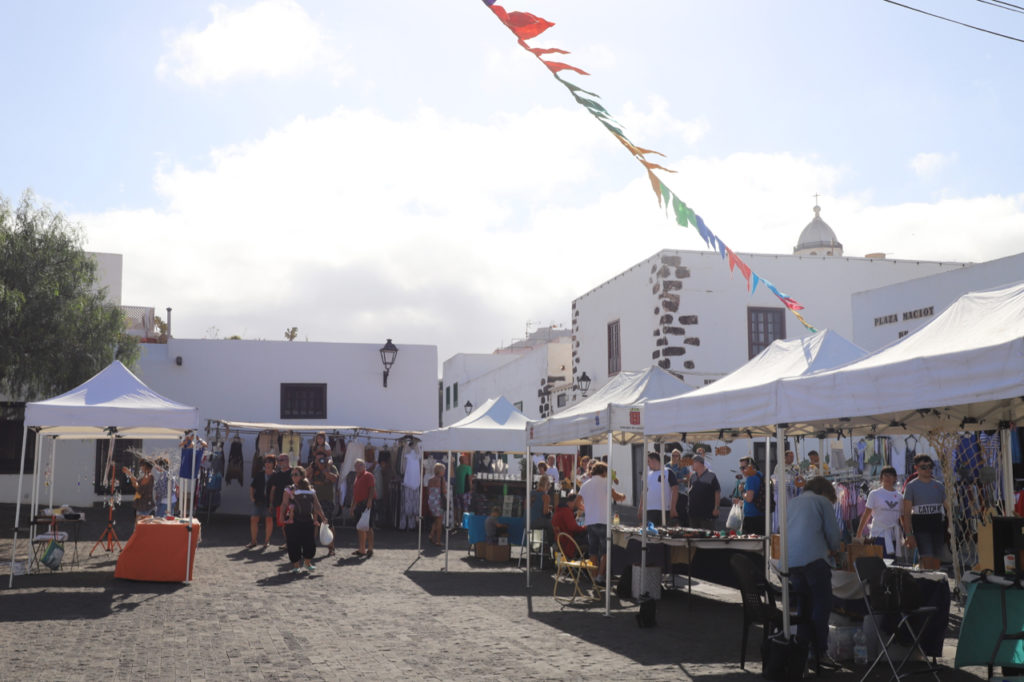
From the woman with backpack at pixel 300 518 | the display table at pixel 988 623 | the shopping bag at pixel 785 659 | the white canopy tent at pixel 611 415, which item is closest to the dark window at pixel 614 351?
the white canopy tent at pixel 611 415

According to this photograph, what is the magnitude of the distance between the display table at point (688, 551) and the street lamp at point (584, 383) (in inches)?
575

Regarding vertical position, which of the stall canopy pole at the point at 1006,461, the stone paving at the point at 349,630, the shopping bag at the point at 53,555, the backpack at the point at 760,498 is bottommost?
the stone paving at the point at 349,630

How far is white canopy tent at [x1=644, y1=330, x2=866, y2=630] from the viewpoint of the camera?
25.9 ft

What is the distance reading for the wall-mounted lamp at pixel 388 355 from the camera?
24641 mm

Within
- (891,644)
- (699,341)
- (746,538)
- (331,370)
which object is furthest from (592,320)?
(891,644)

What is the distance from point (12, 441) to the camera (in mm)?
23062

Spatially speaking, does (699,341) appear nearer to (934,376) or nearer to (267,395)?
(267,395)

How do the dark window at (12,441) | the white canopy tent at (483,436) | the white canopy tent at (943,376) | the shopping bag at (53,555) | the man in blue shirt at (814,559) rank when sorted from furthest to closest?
the dark window at (12,441) < the white canopy tent at (483,436) < the shopping bag at (53,555) < the man in blue shirt at (814,559) < the white canopy tent at (943,376)

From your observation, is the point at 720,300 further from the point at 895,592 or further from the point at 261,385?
the point at 895,592

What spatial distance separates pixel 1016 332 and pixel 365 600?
24.6ft

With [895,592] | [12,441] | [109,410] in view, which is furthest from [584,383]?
[895,592]

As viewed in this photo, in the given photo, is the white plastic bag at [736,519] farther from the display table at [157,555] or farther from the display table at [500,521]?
A: the display table at [157,555]

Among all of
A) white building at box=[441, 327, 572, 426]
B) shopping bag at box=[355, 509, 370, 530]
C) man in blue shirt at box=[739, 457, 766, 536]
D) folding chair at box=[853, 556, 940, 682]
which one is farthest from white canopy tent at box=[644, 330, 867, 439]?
white building at box=[441, 327, 572, 426]

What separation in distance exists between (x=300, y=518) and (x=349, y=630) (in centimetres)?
447
